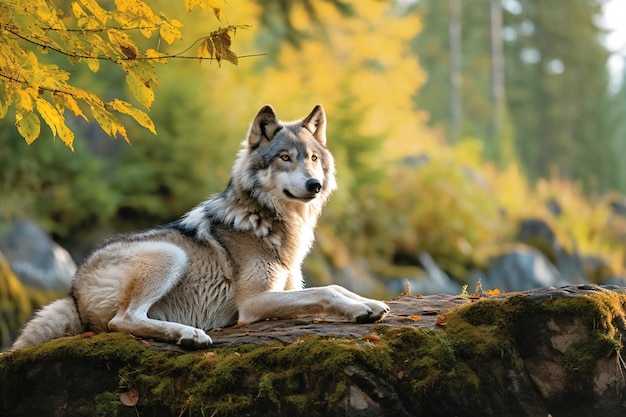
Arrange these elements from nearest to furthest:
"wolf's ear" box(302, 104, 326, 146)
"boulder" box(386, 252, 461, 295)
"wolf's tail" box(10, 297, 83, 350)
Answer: "wolf's tail" box(10, 297, 83, 350) → "wolf's ear" box(302, 104, 326, 146) → "boulder" box(386, 252, 461, 295)

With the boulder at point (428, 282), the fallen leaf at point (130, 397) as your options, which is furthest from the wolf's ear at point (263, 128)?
the boulder at point (428, 282)

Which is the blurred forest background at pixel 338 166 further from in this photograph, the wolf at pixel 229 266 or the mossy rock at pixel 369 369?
the mossy rock at pixel 369 369

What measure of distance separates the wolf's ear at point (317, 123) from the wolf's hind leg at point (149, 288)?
61.8 inches

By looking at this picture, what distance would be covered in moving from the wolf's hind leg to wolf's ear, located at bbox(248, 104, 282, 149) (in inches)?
43.9

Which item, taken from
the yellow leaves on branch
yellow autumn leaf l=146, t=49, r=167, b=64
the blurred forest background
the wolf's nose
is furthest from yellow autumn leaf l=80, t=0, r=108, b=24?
the blurred forest background

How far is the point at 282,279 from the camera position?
5.76 meters

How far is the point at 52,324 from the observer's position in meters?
5.28

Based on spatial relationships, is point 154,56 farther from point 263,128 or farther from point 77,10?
point 263,128

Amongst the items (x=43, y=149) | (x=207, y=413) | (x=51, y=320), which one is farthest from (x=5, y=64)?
(x=43, y=149)

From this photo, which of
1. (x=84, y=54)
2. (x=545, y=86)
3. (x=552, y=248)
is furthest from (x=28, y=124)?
(x=545, y=86)

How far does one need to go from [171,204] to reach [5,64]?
11.8 m

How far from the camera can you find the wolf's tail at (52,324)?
5.16 metres

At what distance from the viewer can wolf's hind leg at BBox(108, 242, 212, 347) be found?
4938 millimetres

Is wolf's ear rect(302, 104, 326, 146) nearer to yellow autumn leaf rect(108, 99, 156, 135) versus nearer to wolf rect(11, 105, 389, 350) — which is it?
wolf rect(11, 105, 389, 350)
